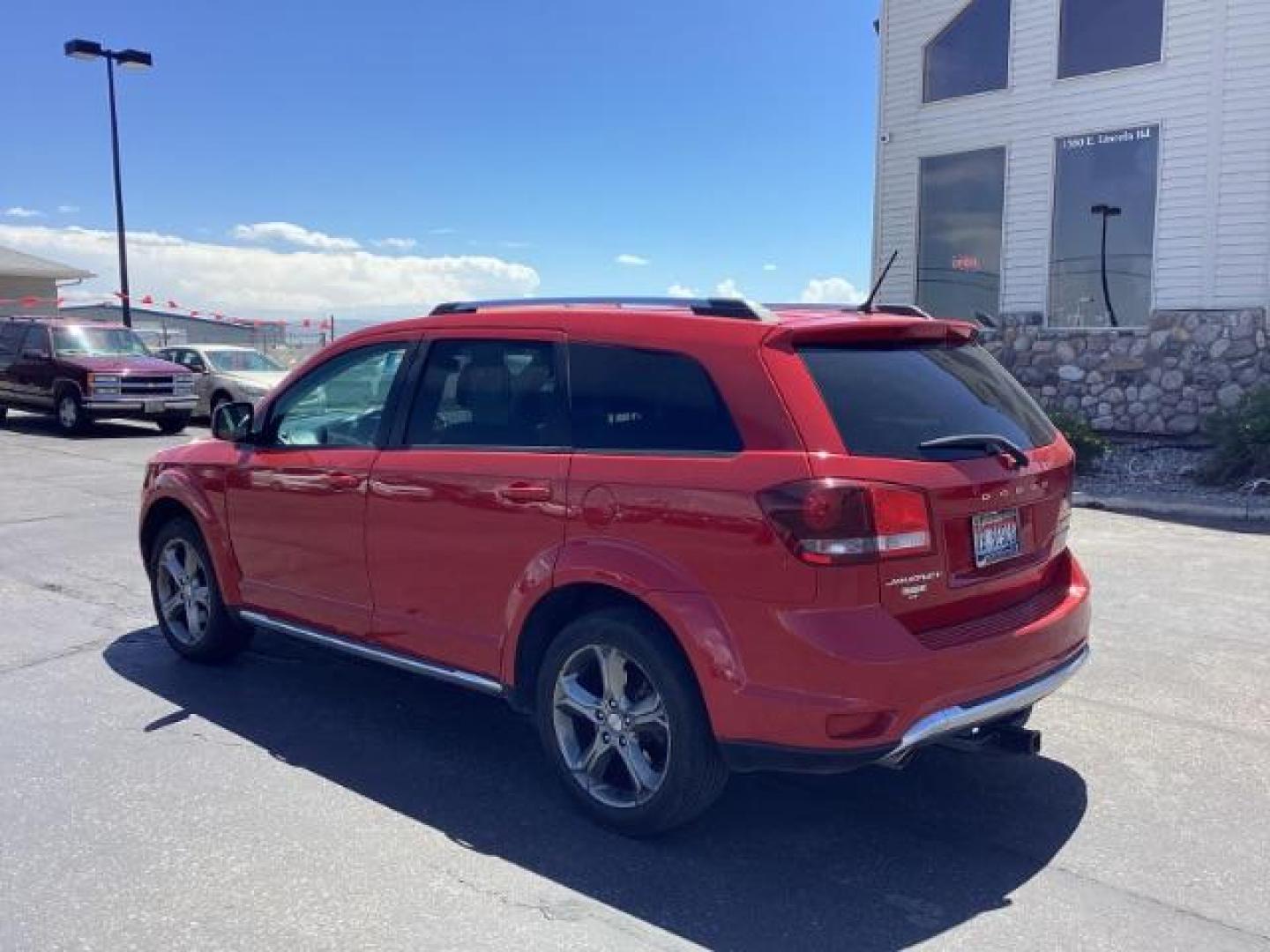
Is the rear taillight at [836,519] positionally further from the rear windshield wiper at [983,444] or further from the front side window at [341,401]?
the front side window at [341,401]

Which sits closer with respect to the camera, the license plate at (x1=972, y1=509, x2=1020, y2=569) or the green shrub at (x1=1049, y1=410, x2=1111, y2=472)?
the license plate at (x1=972, y1=509, x2=1020, y2=569)

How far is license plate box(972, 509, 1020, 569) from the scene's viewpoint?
12.1ft

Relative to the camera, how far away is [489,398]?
4.39m

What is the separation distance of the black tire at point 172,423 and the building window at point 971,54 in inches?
485

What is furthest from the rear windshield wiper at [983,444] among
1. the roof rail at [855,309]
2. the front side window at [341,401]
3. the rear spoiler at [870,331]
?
the front side window at [341,401]

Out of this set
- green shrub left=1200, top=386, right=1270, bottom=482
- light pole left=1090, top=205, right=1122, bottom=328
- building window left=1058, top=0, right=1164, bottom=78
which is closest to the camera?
green shrub left=1200, top=386, right=1270, bottom=482

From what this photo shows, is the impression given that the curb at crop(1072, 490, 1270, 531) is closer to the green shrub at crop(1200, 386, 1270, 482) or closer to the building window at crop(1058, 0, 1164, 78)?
the green shrub at crop(1200, 386, 1270, 482)

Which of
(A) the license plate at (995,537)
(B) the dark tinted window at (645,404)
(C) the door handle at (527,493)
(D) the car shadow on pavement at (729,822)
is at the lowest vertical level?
(D) the car shadow on pavement at (729,822)

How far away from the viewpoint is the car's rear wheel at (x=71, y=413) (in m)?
17.8

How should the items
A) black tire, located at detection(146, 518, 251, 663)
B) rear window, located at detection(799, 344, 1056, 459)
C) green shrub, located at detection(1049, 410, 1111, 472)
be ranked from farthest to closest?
green shrub, located at detection(1049, 410, 1111, 472) < black tire, located at detection(146, 518, 251, 663) < rear window, located at detection(799, 344, 1056, 459)

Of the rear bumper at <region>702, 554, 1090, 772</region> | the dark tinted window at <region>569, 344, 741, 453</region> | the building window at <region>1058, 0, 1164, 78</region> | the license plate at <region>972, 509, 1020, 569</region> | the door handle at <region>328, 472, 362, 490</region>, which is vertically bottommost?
the rear bumper at <region>702, 554, 1090, 772</region>

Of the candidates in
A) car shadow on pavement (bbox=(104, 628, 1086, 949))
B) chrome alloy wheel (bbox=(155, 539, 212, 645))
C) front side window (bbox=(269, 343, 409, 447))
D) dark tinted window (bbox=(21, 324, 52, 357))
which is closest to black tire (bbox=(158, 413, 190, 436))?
dark tinted window (bbox=(21, 324, 52, 357))

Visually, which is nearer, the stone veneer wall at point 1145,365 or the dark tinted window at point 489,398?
the dark tinted window at point 489,398

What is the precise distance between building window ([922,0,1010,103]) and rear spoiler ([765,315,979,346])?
11962mm
